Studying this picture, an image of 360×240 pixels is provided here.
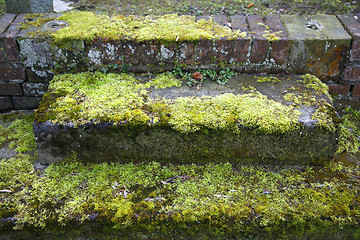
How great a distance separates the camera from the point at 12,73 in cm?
287

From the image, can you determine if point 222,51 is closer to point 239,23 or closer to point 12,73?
point 239,23

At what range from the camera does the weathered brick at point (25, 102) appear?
3.06 meters

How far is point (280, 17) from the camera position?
3.07m

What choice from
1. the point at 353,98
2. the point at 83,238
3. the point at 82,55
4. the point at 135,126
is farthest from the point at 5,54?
the point at 353,98

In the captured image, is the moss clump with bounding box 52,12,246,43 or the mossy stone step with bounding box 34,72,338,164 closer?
the mossy stone step with bounding box 34,72,338,164

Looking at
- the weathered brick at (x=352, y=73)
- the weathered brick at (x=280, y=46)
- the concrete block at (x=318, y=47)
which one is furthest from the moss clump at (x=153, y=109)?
the weathered brick at (x=352, y=73)

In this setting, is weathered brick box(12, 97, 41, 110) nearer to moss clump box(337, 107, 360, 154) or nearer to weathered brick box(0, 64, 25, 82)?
weathered brick box(0, 64, 25, 82)

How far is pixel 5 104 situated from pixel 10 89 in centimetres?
22

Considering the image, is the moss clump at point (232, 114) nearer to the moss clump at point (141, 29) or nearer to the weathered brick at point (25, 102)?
the moss clump at point (141, 29)

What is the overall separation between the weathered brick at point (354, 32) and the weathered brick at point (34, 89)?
290cm

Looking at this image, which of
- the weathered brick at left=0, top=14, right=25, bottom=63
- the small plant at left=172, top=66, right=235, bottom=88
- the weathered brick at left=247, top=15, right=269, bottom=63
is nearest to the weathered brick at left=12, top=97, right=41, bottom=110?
the weathered brick at left=0, top=14, right=25, bottom=63

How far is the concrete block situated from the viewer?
2699 millimetres

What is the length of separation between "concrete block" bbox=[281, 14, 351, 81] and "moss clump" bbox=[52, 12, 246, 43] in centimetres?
52

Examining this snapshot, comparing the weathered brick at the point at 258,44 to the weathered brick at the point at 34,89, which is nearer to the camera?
the weathered brick at the point at 258,44
